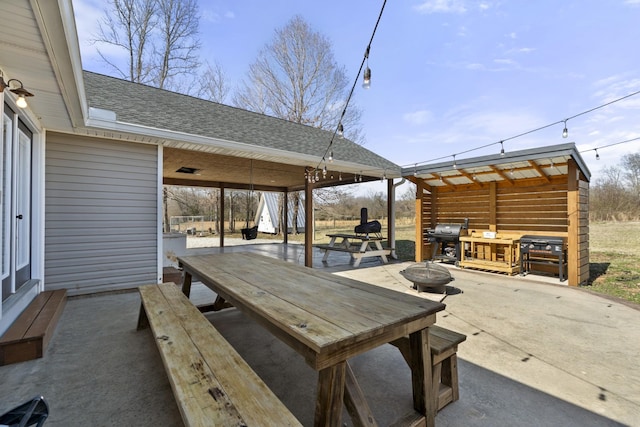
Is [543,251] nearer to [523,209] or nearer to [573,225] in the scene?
[573,225]

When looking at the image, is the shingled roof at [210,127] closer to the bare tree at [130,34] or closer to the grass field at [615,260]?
the grass field at [615,260]

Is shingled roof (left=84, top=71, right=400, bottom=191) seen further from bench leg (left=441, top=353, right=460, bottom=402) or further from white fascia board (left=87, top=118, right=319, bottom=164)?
bench leg (left=441, top=353, right=460, bottom=402)

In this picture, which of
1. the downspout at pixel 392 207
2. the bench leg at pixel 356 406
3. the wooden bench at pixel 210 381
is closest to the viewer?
the wooden bench at pixel 210 381

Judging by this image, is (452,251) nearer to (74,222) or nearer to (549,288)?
(549,288)

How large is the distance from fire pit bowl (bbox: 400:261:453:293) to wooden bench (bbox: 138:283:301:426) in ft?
10.4

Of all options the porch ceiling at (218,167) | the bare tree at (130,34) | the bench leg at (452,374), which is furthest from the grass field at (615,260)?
the bare tree at (130,34)

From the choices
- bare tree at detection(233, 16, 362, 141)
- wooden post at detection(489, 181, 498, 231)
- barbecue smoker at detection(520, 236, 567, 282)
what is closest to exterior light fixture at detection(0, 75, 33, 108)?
barbecue smoker at detection(520, 236, 567, 282)

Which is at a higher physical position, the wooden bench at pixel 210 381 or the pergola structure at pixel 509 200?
the pergola structure at pixel 509 200

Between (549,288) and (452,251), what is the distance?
8.22ft

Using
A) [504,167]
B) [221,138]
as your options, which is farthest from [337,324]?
[504,167]

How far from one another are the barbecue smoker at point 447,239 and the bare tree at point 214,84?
12.4m

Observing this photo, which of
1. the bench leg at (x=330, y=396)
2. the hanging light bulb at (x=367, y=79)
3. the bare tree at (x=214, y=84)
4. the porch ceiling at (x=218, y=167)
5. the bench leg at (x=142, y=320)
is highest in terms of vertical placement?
the bare tree at (x=214, y=84)

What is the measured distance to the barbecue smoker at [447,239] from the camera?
6660 millimetres

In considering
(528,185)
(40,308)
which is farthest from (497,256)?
(40,308)
